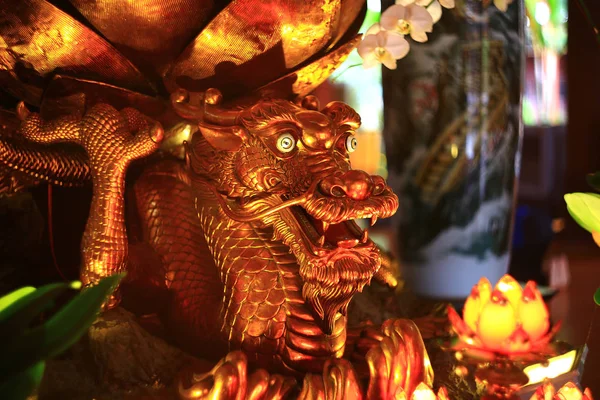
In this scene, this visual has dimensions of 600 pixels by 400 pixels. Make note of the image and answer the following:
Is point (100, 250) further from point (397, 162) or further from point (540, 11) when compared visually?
point (540, 11)

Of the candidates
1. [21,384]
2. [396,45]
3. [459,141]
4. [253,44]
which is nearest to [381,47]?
→ [396,45]

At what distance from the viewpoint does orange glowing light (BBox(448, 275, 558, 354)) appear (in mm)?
636

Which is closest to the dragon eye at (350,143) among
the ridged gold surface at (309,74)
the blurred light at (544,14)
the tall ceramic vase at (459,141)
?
the ridged gold surface at (309,74)

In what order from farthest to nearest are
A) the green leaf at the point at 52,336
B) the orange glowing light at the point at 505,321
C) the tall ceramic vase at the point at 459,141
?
the tall ceramic vase at the point at 459,141 < the orange glowing light at the point at 505,321 < the green leaf at the point at 52,336

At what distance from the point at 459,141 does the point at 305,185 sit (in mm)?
585

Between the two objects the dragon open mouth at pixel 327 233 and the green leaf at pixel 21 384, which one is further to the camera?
the dragon open mouth at pixel 327 233

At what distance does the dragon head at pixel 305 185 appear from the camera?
457 mm

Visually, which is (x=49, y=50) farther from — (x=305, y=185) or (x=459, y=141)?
(x=459, y=141)

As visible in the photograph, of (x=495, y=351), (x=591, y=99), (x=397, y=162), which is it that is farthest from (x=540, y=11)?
(x=495, y=351)

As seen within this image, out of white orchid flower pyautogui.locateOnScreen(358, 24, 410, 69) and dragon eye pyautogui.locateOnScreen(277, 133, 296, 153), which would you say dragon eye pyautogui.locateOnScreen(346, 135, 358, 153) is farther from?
white orchid flower pyautogui.locateOnScreen(358, 24, 410, 69)

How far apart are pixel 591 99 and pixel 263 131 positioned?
2657 mm

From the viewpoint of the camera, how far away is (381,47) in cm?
72

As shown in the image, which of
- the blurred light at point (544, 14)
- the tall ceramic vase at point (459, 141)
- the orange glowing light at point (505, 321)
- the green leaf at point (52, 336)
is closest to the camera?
the green leaf at point (52, 336)

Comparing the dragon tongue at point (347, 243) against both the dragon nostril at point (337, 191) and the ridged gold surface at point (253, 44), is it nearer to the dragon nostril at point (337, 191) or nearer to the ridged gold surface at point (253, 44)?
the dragon nostril at point (337, 191)
